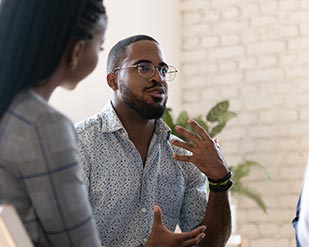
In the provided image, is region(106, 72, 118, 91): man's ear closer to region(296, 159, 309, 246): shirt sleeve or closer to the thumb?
the thumb

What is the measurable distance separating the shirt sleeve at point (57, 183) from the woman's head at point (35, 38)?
0.07 metres

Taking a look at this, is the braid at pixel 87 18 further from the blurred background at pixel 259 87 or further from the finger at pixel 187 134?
the blurred background at pixel 259 87

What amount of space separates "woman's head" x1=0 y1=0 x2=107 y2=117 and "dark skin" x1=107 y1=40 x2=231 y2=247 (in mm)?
1172

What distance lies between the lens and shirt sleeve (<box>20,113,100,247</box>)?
35.0 inches

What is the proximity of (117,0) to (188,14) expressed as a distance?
1160 millimetres

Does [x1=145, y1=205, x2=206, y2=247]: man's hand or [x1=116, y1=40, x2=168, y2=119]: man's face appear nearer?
[x1=145, y1=205, x2=206, y2=247]: man's hand

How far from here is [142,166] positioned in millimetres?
2264

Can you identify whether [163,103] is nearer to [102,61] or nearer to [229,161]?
[102,61]

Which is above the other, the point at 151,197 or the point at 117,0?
the point at 117,0

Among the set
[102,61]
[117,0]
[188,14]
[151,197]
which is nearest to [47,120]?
[151,197]

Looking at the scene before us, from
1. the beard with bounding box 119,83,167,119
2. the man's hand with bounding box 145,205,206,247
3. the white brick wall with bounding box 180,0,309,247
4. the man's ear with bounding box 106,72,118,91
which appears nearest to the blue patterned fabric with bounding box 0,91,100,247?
the man's hand with bounding box 145,205,206,247

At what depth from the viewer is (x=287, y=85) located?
4.71 meters

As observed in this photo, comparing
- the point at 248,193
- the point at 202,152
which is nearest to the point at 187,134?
the point at 202,152

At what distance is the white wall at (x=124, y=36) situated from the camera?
11.2ft
